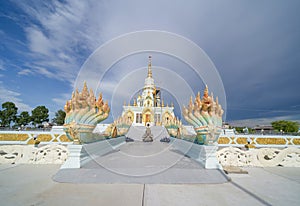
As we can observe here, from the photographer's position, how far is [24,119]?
37.9m

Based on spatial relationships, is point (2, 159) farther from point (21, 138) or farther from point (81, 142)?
point (21, 138)

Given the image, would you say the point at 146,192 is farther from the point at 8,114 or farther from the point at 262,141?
the point at 8,114

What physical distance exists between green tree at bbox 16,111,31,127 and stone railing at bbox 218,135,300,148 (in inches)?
1778

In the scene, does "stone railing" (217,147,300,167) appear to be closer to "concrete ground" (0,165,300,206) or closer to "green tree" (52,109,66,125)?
"concrete ground" (0,165,300,206)

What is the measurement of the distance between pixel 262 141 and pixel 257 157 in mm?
9502

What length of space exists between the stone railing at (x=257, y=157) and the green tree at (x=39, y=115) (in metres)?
46.9

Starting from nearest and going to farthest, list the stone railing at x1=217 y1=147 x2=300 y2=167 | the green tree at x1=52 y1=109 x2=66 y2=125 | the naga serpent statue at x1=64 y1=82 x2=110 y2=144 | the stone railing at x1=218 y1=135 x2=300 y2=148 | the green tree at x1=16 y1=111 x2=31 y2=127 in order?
the naga serpent statue at x1=64 y1=82 x2=110 y2=144, the stone railing at x1=217 y1=147 x2=300 y2=167, the stone railing at x1=218 y1=135 x2=300 y2=148, the green tree at x1=16 y1=111 x2=31 y2=127, the green tree at x1=52 y1=109 x2=66 y2=125

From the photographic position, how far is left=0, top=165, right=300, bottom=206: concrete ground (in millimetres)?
2807

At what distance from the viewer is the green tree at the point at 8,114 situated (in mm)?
34906

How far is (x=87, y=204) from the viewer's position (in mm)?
2680

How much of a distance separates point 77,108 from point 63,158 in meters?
2.05

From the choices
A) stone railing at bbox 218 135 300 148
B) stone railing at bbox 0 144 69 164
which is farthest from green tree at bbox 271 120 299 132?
stone railing at bbox 0 144 69 164

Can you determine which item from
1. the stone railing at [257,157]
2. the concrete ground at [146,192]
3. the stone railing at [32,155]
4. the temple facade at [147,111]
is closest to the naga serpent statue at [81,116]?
the stone railing at [32,155]

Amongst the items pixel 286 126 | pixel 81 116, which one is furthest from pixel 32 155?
pixel 286 126
